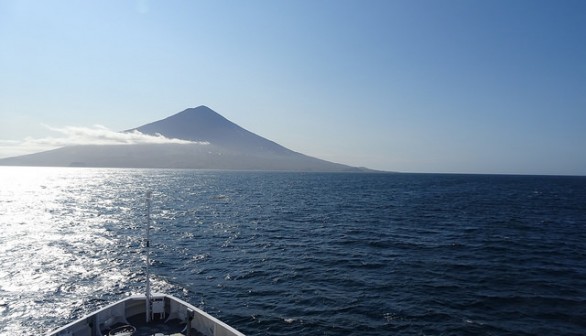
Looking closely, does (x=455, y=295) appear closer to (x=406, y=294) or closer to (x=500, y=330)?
(x=406, y=294)

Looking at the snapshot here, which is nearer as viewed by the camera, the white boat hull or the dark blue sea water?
the white boat hull

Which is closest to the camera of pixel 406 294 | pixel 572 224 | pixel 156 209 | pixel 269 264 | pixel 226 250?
pixel 406 294

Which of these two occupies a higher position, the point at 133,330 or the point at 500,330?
the point at 133,330

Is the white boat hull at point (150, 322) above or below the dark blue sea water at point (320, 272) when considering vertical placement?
above

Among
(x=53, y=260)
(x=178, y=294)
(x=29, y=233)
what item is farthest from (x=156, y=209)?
(x=178, y=294)

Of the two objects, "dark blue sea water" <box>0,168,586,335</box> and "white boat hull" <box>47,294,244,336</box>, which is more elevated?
"white boat hull" <box>47,294,244,336</box>

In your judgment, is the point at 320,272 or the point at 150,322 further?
the point at 320,272

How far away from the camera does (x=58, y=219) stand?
64.6 meters

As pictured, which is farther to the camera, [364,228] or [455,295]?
[364,228]

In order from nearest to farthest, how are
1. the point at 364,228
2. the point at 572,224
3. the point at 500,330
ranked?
the point at 500,330, the point at 364,228, the point at 572,224

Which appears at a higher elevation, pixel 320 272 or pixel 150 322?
pixel 150 322

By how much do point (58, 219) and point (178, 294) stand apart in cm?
5004

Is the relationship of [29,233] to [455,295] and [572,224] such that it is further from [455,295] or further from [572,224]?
[572,224]

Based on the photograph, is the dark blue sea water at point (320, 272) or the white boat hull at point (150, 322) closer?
the white boat hull at point (150, 322)
